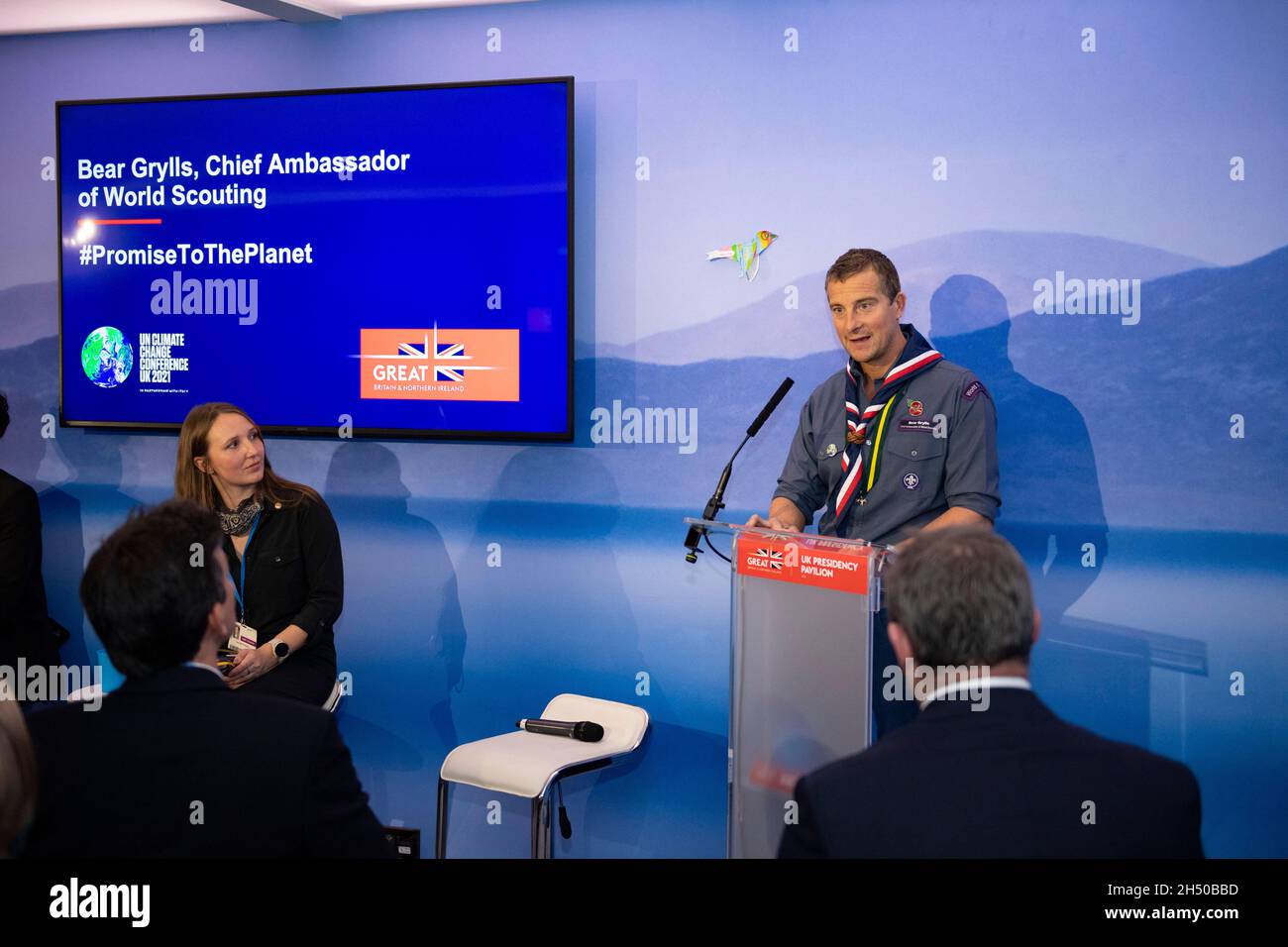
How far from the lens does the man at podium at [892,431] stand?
3398 millimetres

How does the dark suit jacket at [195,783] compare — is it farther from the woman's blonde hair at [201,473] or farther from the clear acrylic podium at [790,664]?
the woman's blonde hair at [201,473]

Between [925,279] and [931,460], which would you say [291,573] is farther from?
[925,279]

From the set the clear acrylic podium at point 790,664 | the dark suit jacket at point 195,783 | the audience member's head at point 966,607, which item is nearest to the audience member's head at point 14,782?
the dark suit jacket at point 195,783

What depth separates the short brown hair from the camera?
350 cm

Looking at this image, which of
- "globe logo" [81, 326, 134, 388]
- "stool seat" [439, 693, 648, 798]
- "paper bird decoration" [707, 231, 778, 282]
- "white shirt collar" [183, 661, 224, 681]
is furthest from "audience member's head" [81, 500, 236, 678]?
"globe logo" [81, 326, 134, 388]

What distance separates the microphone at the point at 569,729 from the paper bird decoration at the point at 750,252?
167 centimetres

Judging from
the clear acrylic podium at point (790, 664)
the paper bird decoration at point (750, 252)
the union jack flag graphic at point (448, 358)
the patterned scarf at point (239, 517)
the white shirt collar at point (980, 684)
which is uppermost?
the paper bird decoration at point (750, 252)

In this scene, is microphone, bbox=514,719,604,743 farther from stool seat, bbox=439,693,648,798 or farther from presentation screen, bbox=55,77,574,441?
presentation screen, bbox=55,77,574,441

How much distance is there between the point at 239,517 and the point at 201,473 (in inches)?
8.3

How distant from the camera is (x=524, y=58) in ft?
14.4

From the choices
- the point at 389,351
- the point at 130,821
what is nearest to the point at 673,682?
the point at 389,351

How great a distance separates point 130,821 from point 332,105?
332 cm
